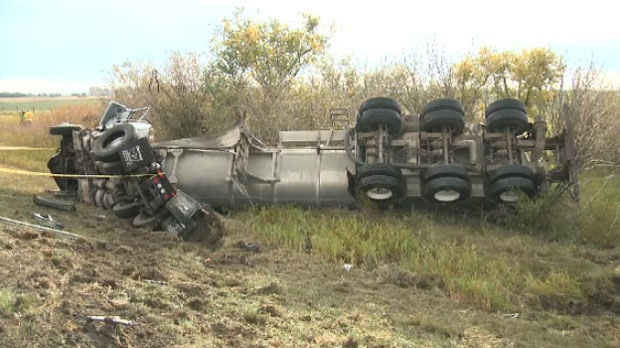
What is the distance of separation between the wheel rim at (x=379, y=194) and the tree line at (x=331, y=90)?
23.4ft

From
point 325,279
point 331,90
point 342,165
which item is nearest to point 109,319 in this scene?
point 325,279

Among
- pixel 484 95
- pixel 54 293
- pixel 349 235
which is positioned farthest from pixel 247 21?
pixel 54 293

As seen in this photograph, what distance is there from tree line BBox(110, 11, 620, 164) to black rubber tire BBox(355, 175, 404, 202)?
708 centimetres

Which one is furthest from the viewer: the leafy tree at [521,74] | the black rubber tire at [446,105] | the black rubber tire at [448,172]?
the leafy tree at [521,74]

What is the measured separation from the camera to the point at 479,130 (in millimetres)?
9953

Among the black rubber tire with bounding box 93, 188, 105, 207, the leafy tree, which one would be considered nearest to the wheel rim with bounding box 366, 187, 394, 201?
the black rubber tire with bounding box 93, 188, 105, 207

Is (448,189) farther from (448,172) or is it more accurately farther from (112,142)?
(112,142)

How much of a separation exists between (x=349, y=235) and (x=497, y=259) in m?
1.95

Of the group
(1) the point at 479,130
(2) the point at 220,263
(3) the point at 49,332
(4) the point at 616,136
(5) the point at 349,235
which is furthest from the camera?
(4) the point at 616,136

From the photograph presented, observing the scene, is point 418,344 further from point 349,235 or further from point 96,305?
point 349,235

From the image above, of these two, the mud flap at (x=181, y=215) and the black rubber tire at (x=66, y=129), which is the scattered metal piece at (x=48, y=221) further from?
the black rubber tire at (x=66, y=129)

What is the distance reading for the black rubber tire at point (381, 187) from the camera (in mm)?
8938

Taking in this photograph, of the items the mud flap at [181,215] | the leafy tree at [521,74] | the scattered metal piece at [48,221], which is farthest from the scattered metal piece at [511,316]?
the leafy tree at [521,74]

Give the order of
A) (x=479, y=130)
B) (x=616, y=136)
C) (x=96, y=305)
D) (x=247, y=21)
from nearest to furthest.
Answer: (x=96, y=305)
(x=479, y=130)
(x=616, y=136)
(x=247, y=21)
